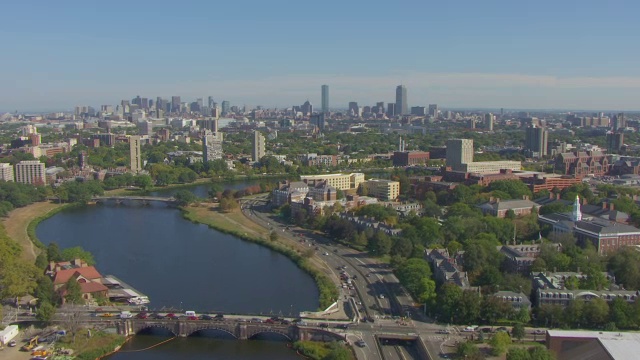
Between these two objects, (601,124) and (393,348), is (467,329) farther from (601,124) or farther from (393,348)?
(601,124)

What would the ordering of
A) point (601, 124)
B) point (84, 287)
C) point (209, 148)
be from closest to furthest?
point (84, 287) → point (209, 148) → point (601, 124)

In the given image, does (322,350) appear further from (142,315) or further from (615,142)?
(615,142)

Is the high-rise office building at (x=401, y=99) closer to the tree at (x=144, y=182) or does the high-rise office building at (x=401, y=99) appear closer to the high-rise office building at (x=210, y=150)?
the high-rise office building at (x=210, y=150)

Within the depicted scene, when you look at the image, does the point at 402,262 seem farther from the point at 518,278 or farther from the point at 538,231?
the point at 538,231

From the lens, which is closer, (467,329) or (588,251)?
(467,329)

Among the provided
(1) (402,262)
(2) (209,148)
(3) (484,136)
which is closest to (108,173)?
(2) (209,148)

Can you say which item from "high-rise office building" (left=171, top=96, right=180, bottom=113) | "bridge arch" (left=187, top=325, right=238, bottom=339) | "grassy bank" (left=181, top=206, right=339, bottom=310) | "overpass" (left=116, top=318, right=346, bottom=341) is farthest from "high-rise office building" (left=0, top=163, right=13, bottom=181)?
"high-rise office building" (left=171, top=96, right=180, bottom=113)

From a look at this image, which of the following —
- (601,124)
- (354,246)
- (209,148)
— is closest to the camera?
(354,246)
